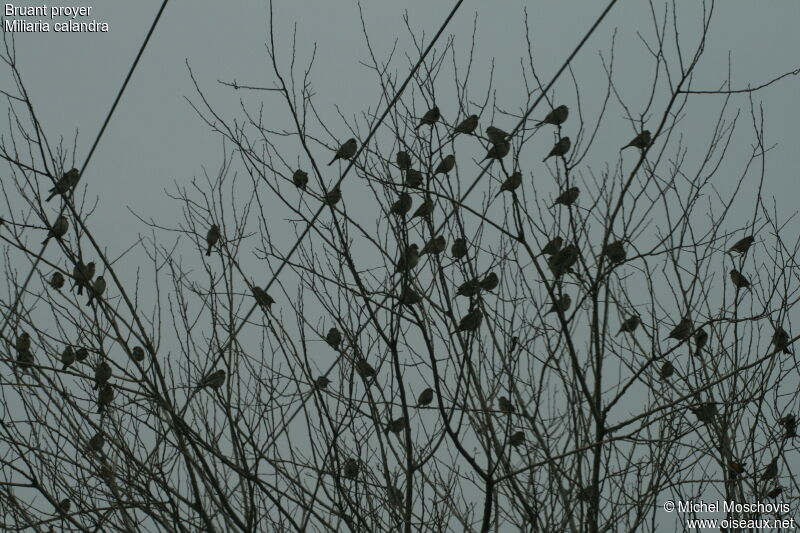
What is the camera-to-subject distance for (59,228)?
3561mm

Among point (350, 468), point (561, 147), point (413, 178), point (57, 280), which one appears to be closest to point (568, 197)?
point (561, 147)

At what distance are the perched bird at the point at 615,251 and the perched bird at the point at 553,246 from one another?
189mm

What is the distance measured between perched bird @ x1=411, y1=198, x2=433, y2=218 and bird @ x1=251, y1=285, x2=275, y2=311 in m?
0.68

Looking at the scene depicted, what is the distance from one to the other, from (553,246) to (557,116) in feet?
1.75

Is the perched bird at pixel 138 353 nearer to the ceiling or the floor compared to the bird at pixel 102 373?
nearer to the ceiling

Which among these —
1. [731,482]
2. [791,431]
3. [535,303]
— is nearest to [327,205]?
[535,303]

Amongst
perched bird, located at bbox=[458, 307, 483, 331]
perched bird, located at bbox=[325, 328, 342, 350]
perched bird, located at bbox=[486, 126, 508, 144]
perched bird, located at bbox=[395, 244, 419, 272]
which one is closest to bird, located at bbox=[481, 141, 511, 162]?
perched bird, located at bbox=[486, 126, 508, 144]

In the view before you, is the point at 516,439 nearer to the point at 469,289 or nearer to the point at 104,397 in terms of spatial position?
the point at 469,289

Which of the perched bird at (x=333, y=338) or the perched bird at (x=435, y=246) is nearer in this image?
the perched bird at (x=435, y=246)

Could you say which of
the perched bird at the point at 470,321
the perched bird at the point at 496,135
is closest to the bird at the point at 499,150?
the perched bird at the point at 496,135

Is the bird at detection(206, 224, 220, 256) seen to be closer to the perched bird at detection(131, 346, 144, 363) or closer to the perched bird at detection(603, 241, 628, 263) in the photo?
the perched bird at detection(131, 346, 144, 363)

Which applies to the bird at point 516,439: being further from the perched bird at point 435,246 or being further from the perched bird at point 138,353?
the perched bird at point 138,353

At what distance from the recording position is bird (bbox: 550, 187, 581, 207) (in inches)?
152

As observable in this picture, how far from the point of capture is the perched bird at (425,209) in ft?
12.1
